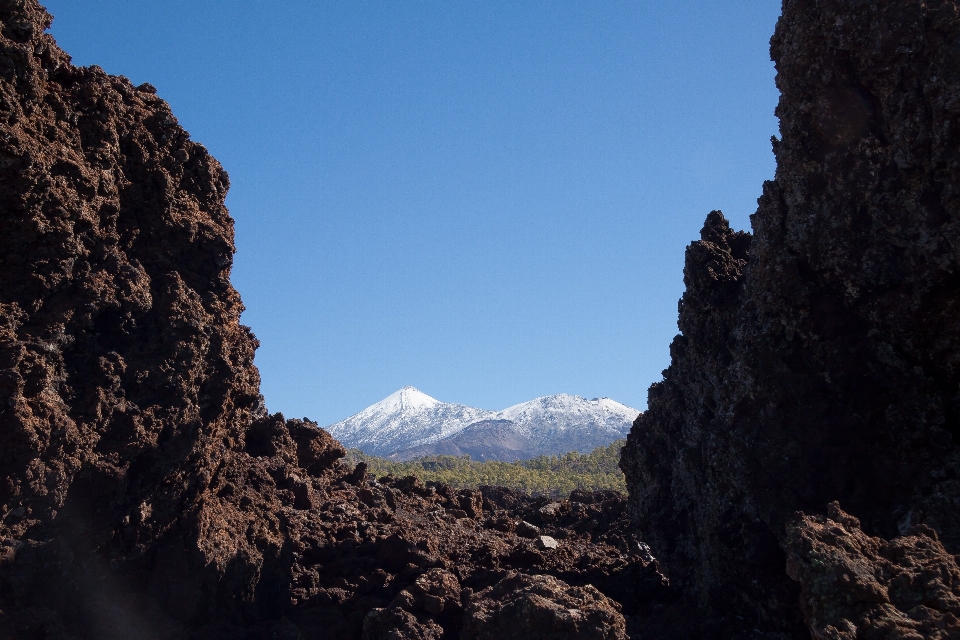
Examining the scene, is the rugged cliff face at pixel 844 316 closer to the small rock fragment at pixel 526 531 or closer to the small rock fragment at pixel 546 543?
the small rock fragment at pixel 546 543

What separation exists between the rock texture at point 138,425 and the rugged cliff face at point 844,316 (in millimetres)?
2528

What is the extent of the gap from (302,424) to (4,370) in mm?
9475

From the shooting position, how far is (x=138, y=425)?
27.9 feet

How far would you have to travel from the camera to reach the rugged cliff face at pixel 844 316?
830cm

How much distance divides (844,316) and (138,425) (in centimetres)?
833

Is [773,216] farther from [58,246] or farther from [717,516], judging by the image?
[58,246]

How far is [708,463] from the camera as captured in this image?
1078cm

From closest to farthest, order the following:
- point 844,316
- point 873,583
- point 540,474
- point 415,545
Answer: point 873,583, point 844,316, point 415,545, point 540,474

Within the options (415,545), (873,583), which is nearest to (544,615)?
(873,583)

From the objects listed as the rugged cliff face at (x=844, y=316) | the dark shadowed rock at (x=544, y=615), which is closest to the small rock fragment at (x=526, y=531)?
the rugged cliff face at (x=844, y=316)

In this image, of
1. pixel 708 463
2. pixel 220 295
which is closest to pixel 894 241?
pixel 708 463

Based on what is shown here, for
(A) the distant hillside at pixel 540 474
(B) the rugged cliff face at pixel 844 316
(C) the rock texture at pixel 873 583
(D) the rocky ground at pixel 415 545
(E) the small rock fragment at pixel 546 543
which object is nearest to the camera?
(C) the rock texture at pixel 873 583

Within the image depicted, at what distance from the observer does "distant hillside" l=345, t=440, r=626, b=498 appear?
47750 mm

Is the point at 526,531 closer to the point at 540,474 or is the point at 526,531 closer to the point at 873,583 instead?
the point at 873,583
